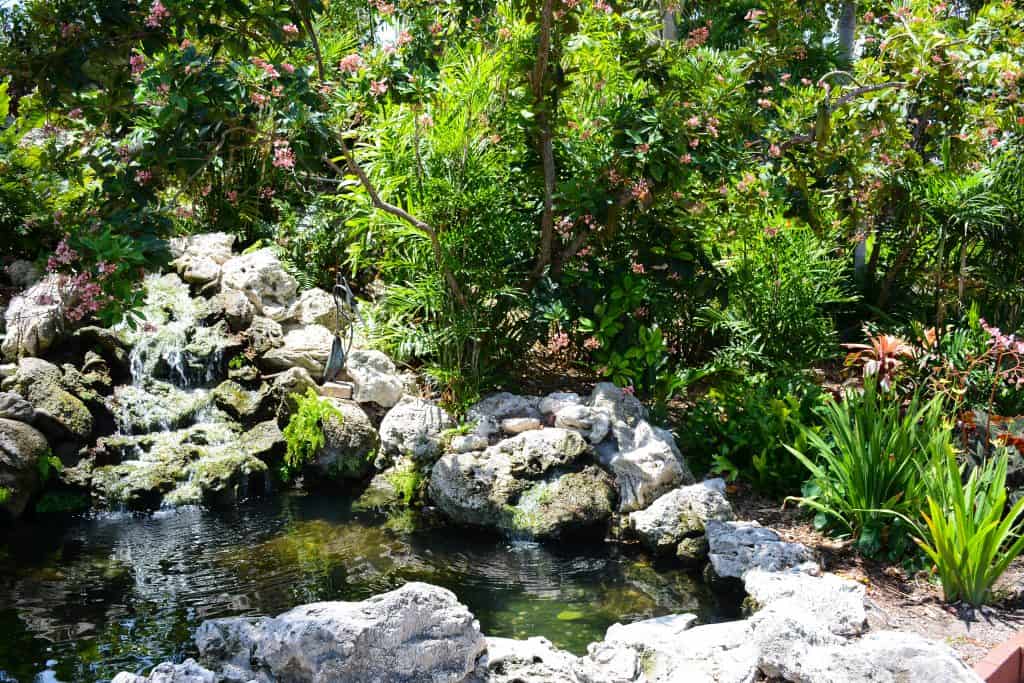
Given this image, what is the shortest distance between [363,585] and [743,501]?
2833 millimetres

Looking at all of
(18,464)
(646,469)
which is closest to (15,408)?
(18,464)

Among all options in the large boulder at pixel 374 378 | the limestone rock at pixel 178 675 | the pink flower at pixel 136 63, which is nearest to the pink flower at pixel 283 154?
the pink flower at pixel 136 63

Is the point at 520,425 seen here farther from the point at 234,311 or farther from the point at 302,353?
the point at 234,311

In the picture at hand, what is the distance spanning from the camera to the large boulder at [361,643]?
11.6 ft

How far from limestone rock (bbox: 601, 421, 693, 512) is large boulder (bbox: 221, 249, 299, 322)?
404 centimetres

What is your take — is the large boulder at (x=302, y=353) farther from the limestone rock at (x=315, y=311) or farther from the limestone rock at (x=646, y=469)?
the limestone rock at (x=646, y=469)

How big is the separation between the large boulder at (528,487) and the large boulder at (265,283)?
3.28 m

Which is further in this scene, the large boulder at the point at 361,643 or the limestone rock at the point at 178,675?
the large boulder at the point at 361,643

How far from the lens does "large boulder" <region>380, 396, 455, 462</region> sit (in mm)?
6723

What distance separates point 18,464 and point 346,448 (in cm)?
240

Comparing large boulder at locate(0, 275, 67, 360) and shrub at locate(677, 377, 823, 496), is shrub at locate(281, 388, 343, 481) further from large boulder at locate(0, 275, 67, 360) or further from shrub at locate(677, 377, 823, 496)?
shrub at locate(677, 377, 823, 496)

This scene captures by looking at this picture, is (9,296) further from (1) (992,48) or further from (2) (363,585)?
(1) (992,48)

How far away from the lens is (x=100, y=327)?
8070 mm

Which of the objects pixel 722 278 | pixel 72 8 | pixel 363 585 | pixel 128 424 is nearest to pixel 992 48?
pixel 722 278
